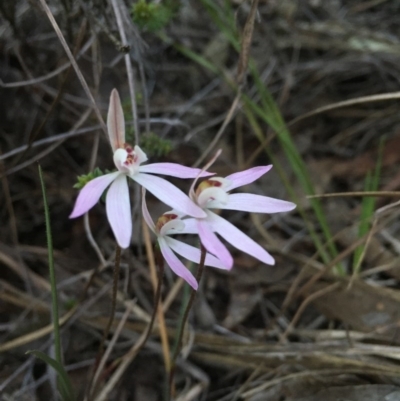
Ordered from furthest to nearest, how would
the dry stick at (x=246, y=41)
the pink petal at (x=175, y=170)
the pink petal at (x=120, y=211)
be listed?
the dry stick at (x=246, y=41) < the pink petal at (x=175, y=170) < the pink petal at (x=120, y=211)

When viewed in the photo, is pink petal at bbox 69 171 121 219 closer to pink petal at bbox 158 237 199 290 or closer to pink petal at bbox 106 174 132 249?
pink petal at bbox 106 174 132 249

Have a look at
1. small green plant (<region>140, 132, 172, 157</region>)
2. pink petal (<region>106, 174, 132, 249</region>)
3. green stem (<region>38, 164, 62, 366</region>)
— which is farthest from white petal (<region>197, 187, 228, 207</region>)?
small green plant (<region>140, 132, 172, 157</region>)

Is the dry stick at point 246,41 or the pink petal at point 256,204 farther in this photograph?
the dry stick at point 246,41

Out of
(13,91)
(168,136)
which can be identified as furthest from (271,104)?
(13,91)

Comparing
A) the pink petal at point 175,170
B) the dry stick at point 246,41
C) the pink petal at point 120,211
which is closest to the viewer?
the pink petal at point 120,211

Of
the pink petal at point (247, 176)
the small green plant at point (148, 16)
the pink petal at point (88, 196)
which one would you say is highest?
the small green plant at point (148, 16)

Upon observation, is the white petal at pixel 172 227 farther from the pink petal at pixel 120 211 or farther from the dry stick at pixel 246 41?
the dry stick at pixel 246 41

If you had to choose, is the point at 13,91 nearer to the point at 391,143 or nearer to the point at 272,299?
the point at 272,299

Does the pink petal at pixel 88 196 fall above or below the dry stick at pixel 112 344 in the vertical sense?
above

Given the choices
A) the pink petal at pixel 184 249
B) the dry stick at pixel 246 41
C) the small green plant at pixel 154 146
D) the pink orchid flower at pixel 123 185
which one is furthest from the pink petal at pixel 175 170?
the dry stick at pixel 246 41
